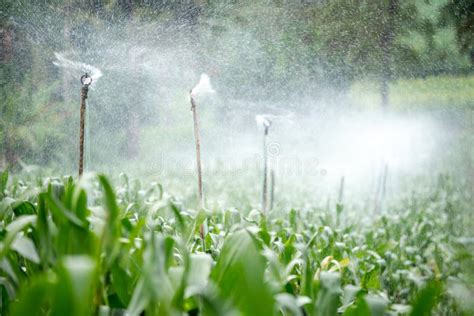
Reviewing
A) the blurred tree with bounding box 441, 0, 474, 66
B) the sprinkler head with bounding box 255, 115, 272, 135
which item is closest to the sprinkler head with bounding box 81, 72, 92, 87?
the sprinkler head with bounding box 255, 115, 272, 135

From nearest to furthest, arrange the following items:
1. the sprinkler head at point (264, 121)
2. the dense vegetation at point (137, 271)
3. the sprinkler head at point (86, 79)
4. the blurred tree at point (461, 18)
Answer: the dense vegetation at point (137, 271) → the sprinkler head at point (86, 79) → the blurred tree at point (461, 18) → the sprinkler head at point (264, 121)

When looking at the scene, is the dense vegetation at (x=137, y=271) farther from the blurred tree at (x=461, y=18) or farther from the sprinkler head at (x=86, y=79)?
the blurred tree at (x=461, y=18)

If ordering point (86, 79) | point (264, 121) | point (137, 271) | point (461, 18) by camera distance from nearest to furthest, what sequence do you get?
1. point (137, 271)
2. point (86, 79)
3. point (461, 18)
4. point (264, 121)

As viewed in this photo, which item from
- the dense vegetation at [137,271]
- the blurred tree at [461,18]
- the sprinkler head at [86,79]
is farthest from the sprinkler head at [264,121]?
the dense vegetation at [137,271]

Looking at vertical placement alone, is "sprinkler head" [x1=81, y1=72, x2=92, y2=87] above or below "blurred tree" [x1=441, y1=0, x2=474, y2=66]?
below

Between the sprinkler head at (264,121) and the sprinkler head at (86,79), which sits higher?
the sprinkler head at (86,79)

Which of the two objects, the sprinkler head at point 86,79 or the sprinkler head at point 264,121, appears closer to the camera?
the sprinkler head at point 86,79

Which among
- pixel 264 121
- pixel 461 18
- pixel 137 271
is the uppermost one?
pixel 461 18

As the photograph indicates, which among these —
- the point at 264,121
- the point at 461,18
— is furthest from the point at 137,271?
the point at 461,18

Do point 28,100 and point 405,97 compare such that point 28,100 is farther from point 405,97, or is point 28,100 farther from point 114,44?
point 405,97

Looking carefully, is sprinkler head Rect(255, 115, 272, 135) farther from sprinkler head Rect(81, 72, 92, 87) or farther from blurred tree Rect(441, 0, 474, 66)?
sprinkler head Rect(81, 72, 92, 87)

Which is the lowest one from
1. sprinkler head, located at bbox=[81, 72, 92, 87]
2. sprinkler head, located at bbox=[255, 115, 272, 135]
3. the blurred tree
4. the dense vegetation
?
the dense vegetation

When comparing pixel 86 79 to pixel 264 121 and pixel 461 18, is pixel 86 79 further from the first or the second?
pixel 461 18

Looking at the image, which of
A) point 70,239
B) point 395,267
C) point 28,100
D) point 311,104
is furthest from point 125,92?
point 70,239
